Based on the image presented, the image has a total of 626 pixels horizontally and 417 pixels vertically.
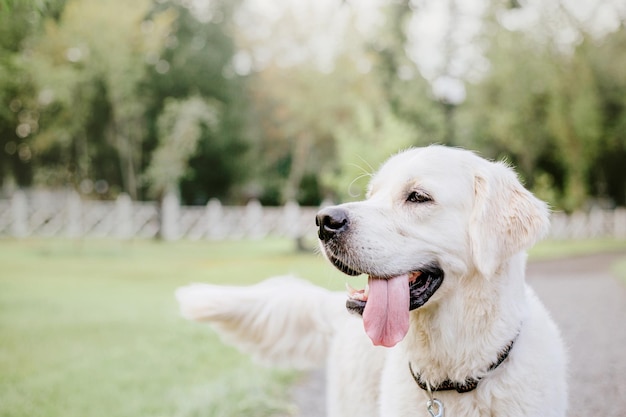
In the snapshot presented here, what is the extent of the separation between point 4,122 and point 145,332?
1139cm

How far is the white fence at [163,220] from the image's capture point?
18.8m

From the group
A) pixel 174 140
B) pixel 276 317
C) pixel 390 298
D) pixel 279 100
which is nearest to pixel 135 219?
pixel 174 140

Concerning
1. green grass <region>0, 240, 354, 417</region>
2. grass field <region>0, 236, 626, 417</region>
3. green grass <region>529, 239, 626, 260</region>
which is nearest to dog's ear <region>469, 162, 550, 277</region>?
green grass <region>0, 240, 354, 417</region>

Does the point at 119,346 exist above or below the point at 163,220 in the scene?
above

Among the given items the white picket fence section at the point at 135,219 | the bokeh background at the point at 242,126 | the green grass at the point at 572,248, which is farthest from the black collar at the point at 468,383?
the green grass at the point at 572,248

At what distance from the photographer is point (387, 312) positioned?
235 cm

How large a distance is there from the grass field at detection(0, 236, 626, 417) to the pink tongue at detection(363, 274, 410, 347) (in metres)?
1.16

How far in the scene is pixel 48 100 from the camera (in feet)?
60.7

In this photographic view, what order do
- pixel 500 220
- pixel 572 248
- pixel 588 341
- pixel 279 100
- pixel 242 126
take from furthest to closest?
pixel 279 100
pixel 242 126
pixel 572 248
pixel 588 341
pixel 500 220

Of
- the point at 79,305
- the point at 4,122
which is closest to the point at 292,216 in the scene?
the point at 4,122

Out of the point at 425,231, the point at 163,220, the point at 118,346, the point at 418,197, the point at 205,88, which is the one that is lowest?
the point at 163,220

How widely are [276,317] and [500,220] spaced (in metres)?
1.51

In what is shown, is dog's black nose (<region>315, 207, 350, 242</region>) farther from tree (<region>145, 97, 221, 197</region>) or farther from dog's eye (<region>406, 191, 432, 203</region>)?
tree (<region>145, 97, 221, 197</region>)

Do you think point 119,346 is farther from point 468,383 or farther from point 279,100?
point 279,100
